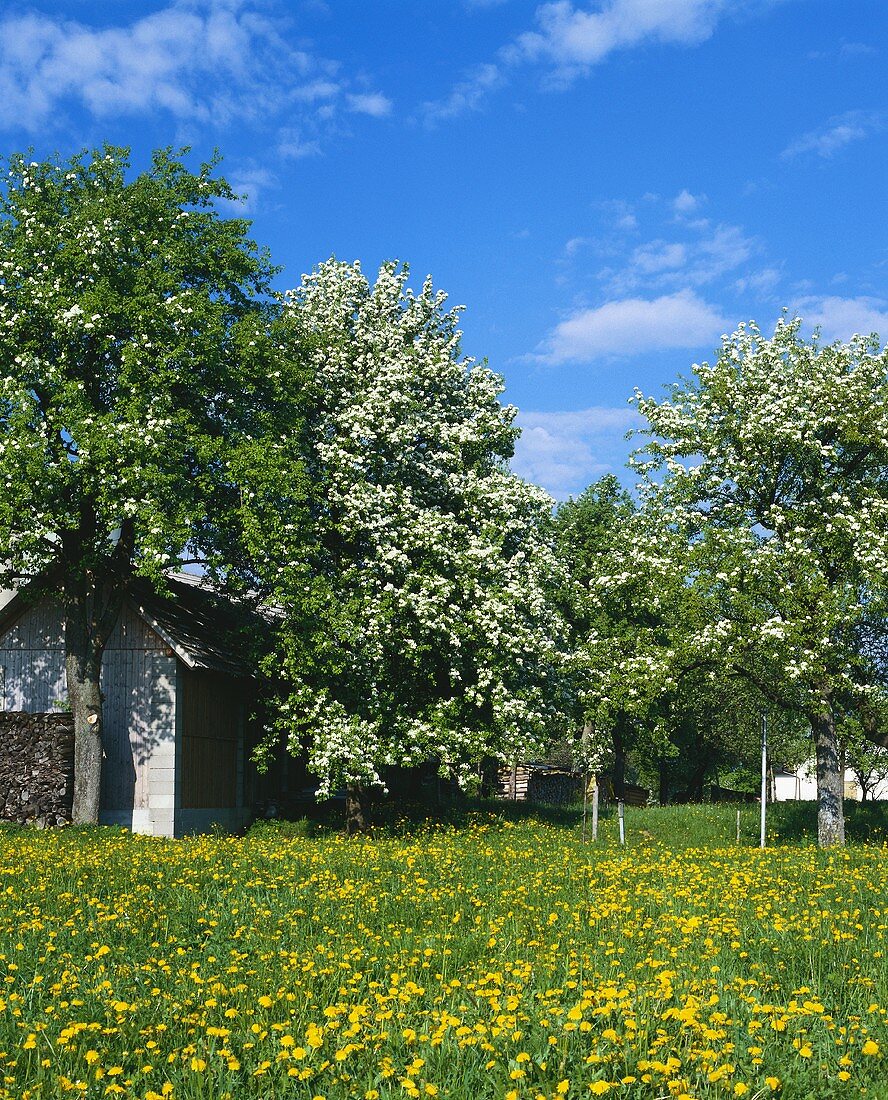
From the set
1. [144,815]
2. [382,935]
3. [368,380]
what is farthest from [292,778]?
[382,935]

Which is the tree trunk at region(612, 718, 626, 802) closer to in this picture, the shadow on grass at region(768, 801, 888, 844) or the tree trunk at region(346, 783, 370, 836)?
the shadow on grass at region(768, 801, 888, 844)

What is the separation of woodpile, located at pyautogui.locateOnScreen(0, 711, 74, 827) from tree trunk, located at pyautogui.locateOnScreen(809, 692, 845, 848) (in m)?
19.5

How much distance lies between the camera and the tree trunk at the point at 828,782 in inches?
1114

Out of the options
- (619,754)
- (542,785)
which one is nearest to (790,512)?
(619,754)

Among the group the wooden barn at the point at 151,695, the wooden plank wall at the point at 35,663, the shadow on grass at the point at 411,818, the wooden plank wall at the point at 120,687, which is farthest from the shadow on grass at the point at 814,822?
the wooden plank wall at the point at 35,663

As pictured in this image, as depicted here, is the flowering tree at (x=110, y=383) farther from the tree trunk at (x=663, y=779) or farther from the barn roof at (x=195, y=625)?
the tree trunk at (x=663, y=779)

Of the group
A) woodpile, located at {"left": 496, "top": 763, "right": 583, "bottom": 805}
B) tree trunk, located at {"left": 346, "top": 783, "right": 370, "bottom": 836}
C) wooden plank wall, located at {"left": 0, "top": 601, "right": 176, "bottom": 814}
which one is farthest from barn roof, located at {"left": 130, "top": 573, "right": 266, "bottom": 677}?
woodpile, located at {"left": 496, "top": 763, "right": 583, "bottom": 805}

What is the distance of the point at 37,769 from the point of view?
28.1 metres

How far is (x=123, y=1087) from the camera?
750 cm

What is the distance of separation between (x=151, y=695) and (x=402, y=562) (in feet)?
26.3

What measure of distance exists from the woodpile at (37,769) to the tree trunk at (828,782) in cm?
1948

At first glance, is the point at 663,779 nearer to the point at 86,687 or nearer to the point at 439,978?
the point at 86,687

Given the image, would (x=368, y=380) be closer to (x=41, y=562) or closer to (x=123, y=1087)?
(x=41, y=562)

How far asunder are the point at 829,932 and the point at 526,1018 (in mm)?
5385
